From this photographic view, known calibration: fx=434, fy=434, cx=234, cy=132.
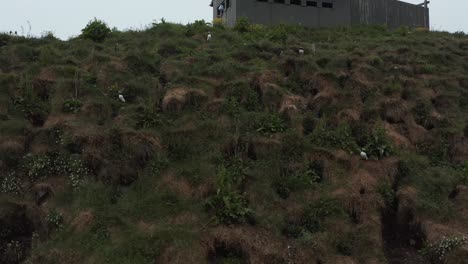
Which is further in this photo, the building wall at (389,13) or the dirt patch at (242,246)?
the building wall at (389,13)

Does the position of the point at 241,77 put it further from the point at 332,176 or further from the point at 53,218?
the point at 53,218

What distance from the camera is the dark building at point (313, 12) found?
2144 cm

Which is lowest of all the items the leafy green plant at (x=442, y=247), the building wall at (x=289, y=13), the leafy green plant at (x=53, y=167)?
the leafy green plant at (x=442, y=247)

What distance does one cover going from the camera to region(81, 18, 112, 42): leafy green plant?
1811cm

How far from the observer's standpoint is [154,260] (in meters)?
8.63

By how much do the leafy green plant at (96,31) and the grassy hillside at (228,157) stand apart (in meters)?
2.15

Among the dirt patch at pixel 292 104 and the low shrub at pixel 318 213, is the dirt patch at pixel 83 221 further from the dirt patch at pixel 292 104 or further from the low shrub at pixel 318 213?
the dirt patch at pixel 292 104

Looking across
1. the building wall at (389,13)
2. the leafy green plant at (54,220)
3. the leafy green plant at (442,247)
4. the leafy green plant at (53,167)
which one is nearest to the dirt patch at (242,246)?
the leafy green plant at (442,247)

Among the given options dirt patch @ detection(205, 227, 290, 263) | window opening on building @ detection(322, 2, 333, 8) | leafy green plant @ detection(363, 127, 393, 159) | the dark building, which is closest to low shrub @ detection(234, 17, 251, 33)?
the dark building

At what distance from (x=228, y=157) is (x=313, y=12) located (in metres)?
13.2

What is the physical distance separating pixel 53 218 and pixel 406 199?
8237 millimetres

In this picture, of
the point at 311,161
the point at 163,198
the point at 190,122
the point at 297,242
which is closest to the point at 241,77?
the point at 190,122

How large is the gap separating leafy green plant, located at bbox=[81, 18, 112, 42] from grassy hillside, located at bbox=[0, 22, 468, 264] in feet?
7.06

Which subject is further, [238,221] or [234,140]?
[234,140]
